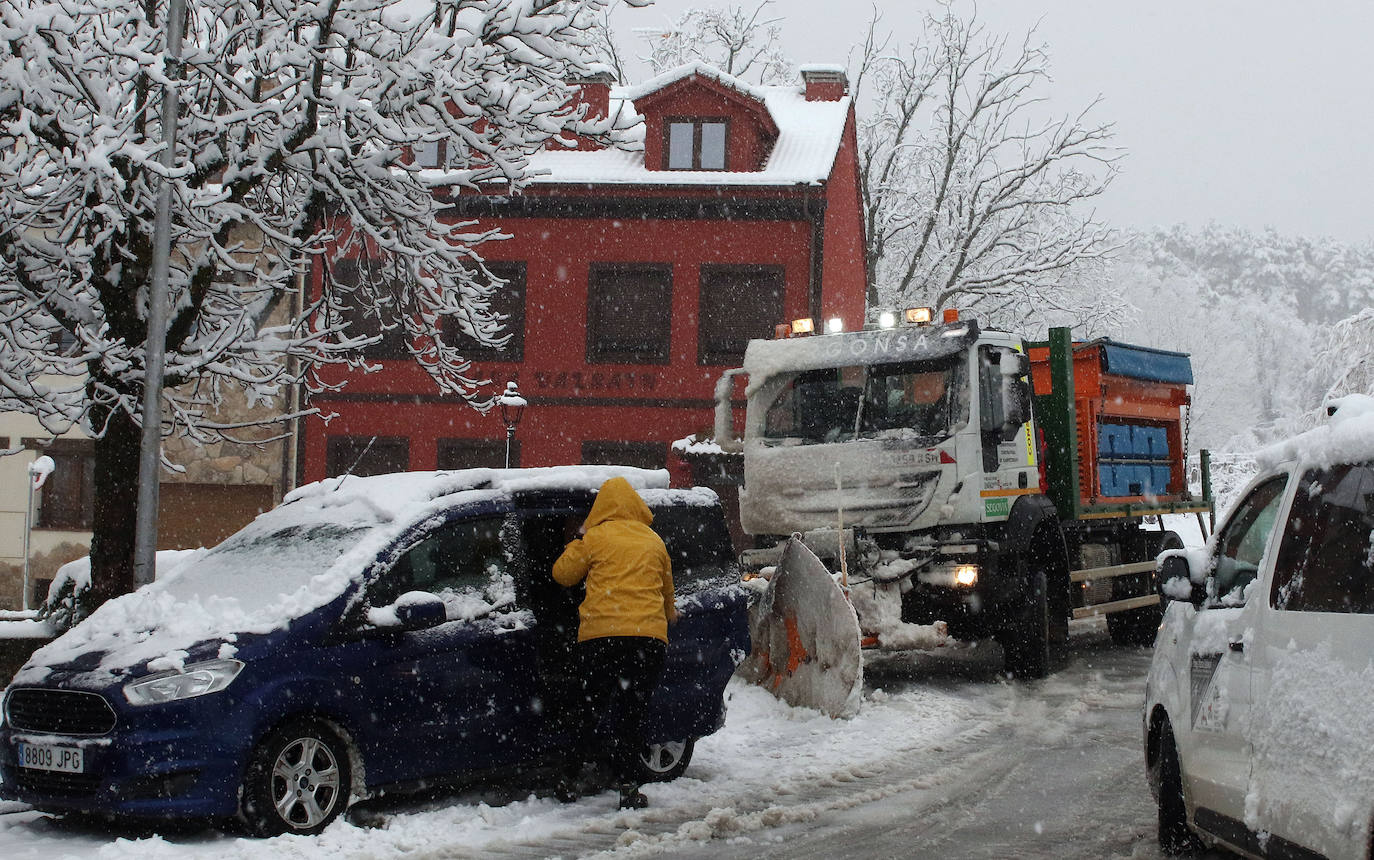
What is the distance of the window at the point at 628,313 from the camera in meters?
26.2

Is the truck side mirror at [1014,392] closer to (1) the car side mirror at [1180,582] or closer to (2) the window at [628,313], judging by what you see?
(1) the car side mirror at [1180,582]

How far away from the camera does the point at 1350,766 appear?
3.89m

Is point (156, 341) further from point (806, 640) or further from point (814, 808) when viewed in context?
point (814, 808)

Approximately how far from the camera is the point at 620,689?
7227mm

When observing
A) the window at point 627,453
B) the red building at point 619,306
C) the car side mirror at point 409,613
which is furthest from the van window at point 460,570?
the window at point 627,453

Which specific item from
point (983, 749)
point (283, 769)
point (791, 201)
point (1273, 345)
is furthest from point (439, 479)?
point (1273, 345)

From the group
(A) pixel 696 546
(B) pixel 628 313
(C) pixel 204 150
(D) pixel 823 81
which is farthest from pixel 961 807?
(D) pixel 823 81

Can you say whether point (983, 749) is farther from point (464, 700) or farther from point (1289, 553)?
point (1289, 553)

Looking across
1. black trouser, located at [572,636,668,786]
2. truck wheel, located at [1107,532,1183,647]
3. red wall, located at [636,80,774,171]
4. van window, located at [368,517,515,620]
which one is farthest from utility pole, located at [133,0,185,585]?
red wall, located at [636,80,774,171]

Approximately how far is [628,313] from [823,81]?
7905 mm

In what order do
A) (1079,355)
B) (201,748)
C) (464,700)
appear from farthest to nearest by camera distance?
(1079,355) < (464,700) < (201,748)

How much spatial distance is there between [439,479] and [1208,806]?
427 cm

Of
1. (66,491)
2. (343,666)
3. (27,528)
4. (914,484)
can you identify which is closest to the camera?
(343,666)

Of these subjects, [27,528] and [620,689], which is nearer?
[620,689]
